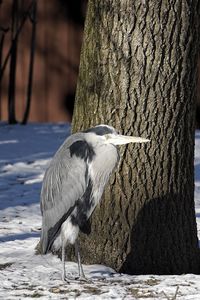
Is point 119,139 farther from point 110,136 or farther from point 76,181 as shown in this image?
point 76,181

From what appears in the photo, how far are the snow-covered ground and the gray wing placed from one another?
30 centimetres

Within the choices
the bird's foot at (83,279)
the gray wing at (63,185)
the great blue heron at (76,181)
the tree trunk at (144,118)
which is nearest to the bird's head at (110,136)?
the great blue heron at (76,181)

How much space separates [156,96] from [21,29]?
8.45m

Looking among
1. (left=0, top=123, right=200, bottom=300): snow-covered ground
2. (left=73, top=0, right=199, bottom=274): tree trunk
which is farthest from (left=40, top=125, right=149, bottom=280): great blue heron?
(left=73, top=0, right=199, bottom=274): tree trunk

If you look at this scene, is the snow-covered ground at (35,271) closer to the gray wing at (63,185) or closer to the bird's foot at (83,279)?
the bird's foot at (83,279)

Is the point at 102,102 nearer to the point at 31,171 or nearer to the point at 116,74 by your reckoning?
the point at 116,74

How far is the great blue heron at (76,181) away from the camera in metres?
5.65

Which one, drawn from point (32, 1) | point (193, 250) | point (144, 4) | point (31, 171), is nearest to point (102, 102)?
point (144, 4)

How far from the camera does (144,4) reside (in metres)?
5.99

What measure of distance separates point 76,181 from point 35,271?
2.69ft

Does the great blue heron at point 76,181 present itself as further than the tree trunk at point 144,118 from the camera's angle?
No

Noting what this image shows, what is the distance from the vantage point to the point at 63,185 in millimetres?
5816

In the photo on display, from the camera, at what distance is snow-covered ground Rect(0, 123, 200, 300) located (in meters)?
5.55

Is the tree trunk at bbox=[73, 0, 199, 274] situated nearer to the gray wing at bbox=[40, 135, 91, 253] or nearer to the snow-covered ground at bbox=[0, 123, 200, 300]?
the snow-covered ground at bbox=[0, 123, 200, 300]
